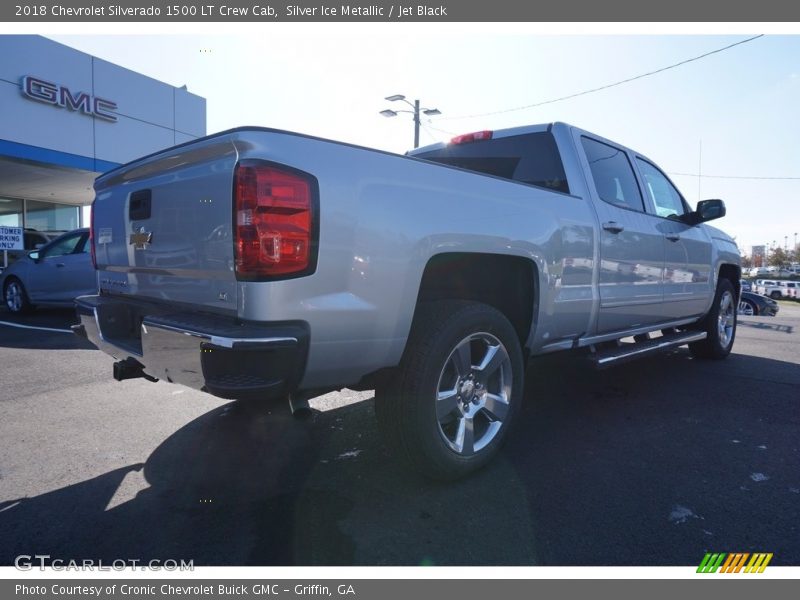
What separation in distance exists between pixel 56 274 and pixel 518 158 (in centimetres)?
797

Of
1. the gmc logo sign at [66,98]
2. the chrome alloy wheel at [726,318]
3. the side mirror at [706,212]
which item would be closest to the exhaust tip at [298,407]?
the side mirror at [706,212]

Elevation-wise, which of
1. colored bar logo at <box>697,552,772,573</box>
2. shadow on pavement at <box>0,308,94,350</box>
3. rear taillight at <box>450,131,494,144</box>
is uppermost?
rear taillight at <box>450,131,494,144</box>

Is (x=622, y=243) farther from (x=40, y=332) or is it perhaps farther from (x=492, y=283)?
(x=40, y=332)

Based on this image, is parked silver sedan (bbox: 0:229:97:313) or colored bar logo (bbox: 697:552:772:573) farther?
parked silver sedan (bbox: 0:229:97:313)

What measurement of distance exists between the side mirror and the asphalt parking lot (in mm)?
1619

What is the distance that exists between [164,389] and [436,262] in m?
2.89

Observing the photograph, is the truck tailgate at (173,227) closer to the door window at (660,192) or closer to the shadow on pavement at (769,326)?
the door window at (660,192)

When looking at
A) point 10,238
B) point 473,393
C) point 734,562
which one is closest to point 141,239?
point 473,393

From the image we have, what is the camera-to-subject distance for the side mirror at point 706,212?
4.95m

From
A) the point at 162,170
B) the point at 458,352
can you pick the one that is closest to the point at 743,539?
the point at 458,352

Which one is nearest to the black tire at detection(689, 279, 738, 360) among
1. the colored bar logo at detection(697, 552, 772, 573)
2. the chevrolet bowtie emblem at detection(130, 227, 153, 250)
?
the colored bar logo at detection(697, 552, 772, 573)

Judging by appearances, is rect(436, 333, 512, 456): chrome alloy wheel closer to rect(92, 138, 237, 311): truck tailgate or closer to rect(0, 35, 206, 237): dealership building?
rect(92, 138, 237, 311): truck tailgate

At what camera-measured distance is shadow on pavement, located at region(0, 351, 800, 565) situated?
2.16 meters

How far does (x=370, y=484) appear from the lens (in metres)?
2.75
